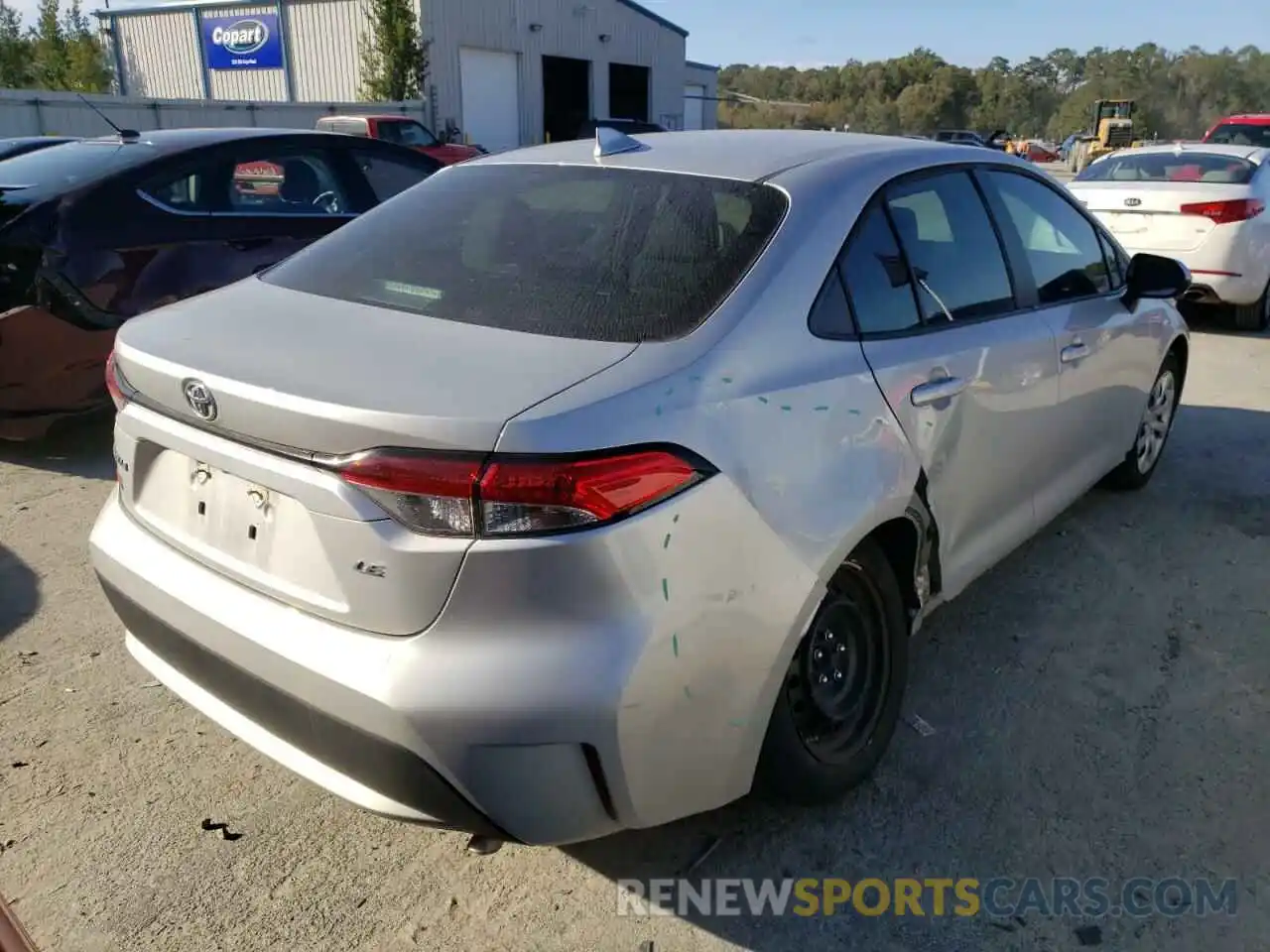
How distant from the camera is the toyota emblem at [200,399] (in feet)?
6.81

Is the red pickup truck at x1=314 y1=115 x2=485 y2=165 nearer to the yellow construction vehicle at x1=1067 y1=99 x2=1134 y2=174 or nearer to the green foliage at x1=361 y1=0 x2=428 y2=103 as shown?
the green foliage at x1=361 y1=0 x2=428 y2=103

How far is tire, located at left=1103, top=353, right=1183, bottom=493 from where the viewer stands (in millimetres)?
4633

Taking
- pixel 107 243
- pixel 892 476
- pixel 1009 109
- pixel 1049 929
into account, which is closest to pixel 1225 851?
pixel 1049 929

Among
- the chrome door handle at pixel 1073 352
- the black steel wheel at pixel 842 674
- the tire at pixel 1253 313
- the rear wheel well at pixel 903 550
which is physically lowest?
the tire at pixel 1253 313

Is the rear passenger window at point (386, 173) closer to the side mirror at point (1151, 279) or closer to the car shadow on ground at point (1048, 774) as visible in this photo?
the side mirror at point (1151, 279)

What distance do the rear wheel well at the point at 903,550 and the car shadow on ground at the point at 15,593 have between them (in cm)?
293

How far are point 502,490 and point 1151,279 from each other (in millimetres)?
3269

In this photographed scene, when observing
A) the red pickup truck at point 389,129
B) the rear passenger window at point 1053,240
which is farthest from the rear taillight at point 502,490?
the red pickup truck at point 389,129

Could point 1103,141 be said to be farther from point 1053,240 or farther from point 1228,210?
point 1053,240

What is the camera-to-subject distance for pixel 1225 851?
97.6 inches

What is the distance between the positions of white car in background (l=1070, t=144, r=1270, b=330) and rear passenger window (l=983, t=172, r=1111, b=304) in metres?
4.85

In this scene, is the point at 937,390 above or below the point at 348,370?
below

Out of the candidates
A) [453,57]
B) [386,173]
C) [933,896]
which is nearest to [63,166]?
[386,173]

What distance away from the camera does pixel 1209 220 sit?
26.2 ft
